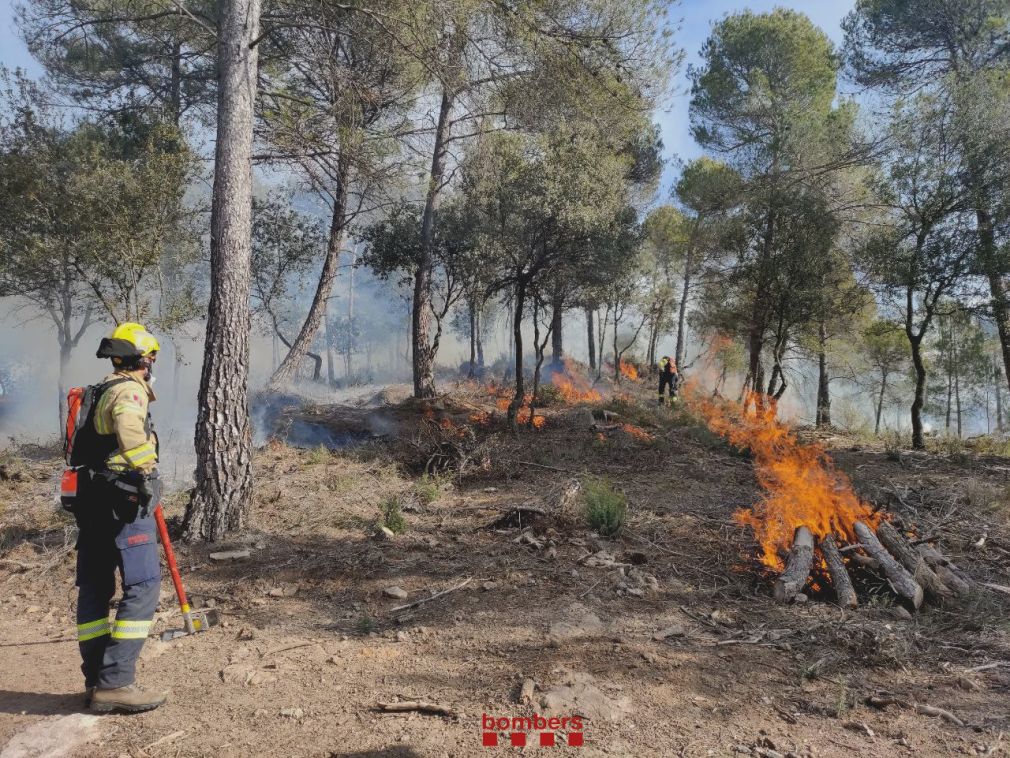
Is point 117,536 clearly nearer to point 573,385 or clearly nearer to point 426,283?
point 426,283

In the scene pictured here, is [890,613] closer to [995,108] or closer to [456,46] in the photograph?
[456,46]

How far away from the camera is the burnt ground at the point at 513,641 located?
2.87m

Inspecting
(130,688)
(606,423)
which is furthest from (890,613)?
(606,423)

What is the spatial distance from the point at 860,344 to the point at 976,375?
313 inches

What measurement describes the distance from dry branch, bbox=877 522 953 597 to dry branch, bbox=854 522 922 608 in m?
0.07

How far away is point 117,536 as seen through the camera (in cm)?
321

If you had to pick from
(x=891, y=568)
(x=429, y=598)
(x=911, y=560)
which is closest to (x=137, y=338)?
(x=429, y=598)

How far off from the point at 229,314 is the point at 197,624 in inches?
123

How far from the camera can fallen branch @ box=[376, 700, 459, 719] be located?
2982 mm

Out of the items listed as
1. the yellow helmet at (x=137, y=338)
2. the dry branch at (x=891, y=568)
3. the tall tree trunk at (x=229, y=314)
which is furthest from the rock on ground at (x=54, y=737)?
the dry branch at (x=891, y=568)

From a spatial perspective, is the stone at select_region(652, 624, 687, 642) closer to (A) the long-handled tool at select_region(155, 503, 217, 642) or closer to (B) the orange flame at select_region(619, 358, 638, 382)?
(A) the long-handled tool at select_region(155, 503, 217, 642)

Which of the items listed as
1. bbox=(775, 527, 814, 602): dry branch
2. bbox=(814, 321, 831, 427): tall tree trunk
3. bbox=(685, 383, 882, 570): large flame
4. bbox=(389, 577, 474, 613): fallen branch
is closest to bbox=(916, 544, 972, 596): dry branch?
bbox=(685, 383, 882, 570): large flame

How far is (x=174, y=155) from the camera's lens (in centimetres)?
1109

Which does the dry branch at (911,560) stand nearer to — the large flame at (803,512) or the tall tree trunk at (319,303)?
the large flame at (803,512)
